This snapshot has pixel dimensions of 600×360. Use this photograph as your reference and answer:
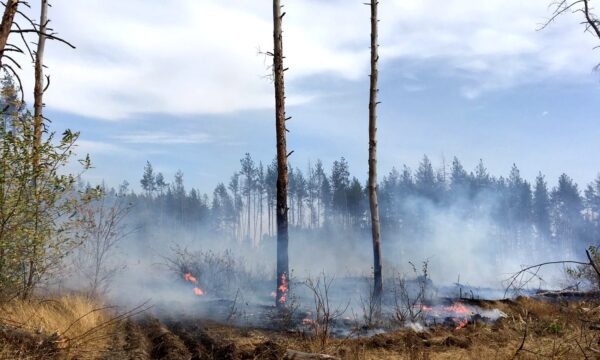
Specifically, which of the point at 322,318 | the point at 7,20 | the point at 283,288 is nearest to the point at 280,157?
the point at 283,288

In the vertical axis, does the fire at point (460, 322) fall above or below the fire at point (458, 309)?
above

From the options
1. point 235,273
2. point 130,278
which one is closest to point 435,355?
point 235,273

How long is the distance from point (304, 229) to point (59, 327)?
6095 cm

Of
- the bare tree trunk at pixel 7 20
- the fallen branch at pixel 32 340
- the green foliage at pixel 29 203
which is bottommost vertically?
the fallen branch at pixel 32 340

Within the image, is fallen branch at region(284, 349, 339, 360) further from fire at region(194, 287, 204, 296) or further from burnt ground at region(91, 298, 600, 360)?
fire at region(194, 287, 204, 296)

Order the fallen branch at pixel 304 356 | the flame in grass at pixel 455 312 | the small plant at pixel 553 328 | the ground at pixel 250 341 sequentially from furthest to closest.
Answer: the flame in grass at pixel 455 312
the small plant at pixel 553 328
the ground at pixel 250 341
the fallen branch at pixel 304 356

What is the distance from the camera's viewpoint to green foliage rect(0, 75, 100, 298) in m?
8.12

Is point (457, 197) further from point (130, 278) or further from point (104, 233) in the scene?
point (104, 233)

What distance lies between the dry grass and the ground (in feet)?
0.05

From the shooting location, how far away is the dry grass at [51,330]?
6.40 m

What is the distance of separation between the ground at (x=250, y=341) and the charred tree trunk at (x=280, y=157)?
2.64 metres

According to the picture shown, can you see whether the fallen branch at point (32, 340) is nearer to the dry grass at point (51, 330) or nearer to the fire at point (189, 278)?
the dry grass at point (51, 330)

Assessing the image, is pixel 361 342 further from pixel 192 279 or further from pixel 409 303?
pixel 192 279

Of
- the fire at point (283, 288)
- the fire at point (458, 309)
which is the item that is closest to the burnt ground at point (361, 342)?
the fire at point (458, 309)
